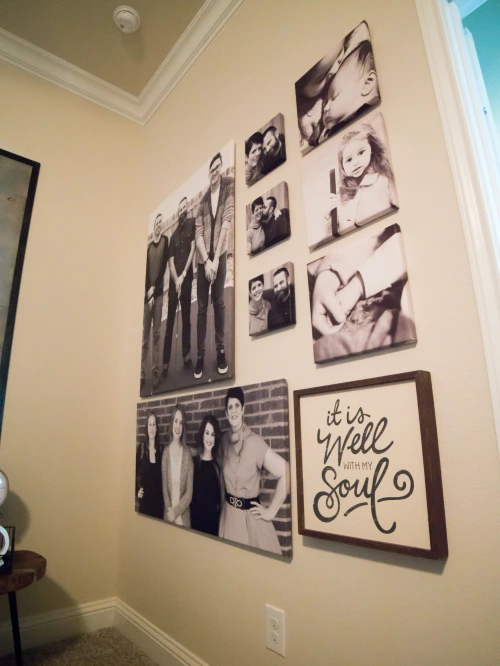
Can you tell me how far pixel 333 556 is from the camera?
3.31 ft

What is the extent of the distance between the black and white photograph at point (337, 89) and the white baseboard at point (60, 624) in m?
2.06

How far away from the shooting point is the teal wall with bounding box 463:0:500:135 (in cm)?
143

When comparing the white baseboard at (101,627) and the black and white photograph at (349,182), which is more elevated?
the black and white photograph at (349,182)

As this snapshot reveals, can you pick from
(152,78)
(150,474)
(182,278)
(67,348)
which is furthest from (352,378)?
(152,78)

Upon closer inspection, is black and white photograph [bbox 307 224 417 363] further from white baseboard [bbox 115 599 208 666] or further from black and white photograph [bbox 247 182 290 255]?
white baseboard [bbox 115 599 208 666]

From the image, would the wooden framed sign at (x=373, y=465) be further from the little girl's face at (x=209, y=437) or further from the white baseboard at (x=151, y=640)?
the white baseboard at (x=151, y=640)

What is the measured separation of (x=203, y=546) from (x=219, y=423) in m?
0.43

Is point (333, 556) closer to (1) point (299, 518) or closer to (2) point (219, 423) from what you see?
(1) point (299, 518)

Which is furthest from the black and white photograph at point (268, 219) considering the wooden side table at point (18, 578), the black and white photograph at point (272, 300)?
the wooden side table at point (18, 578)

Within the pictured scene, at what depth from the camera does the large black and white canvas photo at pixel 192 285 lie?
1.51 metres

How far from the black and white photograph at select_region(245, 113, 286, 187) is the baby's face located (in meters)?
0.21

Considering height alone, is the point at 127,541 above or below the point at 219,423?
below

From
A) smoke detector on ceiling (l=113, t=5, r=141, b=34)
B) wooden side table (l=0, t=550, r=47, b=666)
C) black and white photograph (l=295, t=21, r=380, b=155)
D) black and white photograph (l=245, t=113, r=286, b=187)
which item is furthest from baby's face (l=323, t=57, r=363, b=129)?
wooden side table (l=0, t=550, r=47, b=666)

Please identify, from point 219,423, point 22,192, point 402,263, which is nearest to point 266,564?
point 219,423
